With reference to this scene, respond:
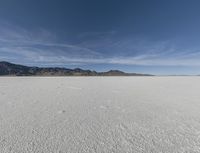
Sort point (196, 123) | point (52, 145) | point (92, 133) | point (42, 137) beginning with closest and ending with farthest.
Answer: point (52, 145)
point (42, 137)
point (92, 133)
point (196, 123)

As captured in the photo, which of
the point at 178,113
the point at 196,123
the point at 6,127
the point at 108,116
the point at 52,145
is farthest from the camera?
the point at 178,113

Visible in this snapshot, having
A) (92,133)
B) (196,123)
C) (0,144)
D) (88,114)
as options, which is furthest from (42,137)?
(196,123)

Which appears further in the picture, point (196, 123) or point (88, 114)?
point (88, 114)

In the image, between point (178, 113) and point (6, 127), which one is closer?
point (6, 127)

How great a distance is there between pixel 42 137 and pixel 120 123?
1.48 m

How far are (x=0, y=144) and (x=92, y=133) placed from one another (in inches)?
53.3

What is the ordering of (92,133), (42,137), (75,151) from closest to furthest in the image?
1. (75,151)
2. (42,137)
3. (92,133)

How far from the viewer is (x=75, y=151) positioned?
6.26 ft

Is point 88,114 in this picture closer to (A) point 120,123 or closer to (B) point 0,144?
(A) point 120,123

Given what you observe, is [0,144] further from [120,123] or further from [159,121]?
[159,121]

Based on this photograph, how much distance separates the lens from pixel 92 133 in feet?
7.98

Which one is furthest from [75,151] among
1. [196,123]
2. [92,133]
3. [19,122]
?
[196,123]

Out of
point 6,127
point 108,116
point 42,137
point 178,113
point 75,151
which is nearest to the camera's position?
point 75,151

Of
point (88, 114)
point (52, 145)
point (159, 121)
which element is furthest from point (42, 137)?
point (159, 121)
